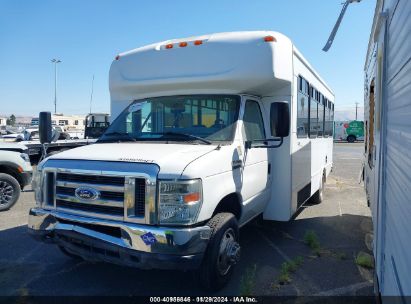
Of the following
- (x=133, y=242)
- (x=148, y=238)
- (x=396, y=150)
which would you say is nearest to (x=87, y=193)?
(x=133, y=242)

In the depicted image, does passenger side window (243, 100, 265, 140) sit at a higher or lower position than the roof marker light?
lower

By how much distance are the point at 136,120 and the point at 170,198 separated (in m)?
1.91

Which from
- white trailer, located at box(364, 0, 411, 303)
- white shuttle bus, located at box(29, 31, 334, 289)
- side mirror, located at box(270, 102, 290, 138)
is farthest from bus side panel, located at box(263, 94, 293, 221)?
white trailer, located at box(364, 0, 411, 303)

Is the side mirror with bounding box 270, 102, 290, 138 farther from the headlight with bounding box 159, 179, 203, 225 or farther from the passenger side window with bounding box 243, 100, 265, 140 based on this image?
the headlight with bounding box 159, 179, 203, 225

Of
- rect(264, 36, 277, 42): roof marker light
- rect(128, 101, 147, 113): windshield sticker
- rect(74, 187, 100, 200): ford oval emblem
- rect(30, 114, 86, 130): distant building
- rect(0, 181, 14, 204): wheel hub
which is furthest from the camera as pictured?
rect(30, 114, 86, 130): distant building

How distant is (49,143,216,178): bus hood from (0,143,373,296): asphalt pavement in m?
1.38

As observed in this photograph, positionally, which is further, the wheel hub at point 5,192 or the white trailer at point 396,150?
the wheel hub at point 5,192

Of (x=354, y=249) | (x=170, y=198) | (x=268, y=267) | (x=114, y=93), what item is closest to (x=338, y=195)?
(x=354, y=249)

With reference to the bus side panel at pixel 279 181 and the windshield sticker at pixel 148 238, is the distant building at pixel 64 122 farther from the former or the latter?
the windshield sticker at pixel 148 238

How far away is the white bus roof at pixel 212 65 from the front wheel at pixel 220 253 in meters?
1.79

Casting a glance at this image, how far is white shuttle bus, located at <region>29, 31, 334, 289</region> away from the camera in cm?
348

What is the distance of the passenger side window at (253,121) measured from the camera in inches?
188

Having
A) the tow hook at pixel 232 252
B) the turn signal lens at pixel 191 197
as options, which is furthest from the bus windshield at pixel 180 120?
the tow hook at pixel 232 252

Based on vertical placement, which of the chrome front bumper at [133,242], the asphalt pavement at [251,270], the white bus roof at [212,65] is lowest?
the asphalt pavement at [251,270]
